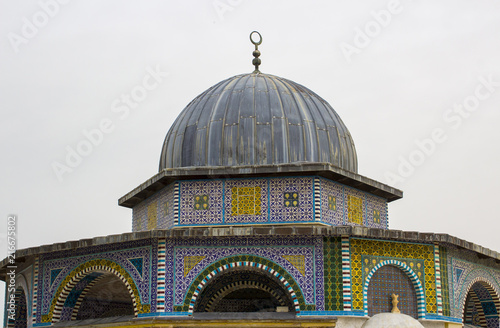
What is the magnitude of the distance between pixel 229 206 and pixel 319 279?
3.16 m

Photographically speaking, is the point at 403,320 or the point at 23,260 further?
the point at 23,260

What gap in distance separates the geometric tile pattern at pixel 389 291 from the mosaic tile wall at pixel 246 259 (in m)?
1.32

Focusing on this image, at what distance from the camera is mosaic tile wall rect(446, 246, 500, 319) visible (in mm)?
17984

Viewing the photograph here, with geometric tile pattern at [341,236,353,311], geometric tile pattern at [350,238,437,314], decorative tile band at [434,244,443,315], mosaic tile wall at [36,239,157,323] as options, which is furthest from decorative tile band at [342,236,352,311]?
mosaic tile wall at [36,239,157,323]

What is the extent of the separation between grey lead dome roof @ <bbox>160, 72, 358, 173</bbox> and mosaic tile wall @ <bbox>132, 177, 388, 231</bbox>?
2.92 feet

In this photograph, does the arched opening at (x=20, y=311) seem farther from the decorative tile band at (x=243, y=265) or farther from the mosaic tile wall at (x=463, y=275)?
the mosaic tile wall at (x=463, y=275)

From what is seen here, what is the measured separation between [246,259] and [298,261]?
116cm

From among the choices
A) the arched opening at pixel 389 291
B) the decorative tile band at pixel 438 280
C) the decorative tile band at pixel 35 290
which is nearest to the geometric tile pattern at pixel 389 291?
the arched opening at pixel 389 291

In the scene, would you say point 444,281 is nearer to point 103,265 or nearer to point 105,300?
point 103,265

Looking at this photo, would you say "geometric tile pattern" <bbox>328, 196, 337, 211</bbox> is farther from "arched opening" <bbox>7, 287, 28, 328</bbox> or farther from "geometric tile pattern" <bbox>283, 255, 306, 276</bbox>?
"arched opening" <bbox>7, 287, 28, 328</bbox>

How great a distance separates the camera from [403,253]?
17.4m

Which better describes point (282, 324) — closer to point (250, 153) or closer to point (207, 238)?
point (207, 238)

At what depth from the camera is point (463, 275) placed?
734 inches

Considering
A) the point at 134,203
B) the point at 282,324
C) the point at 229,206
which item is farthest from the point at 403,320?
the point at 134,203
